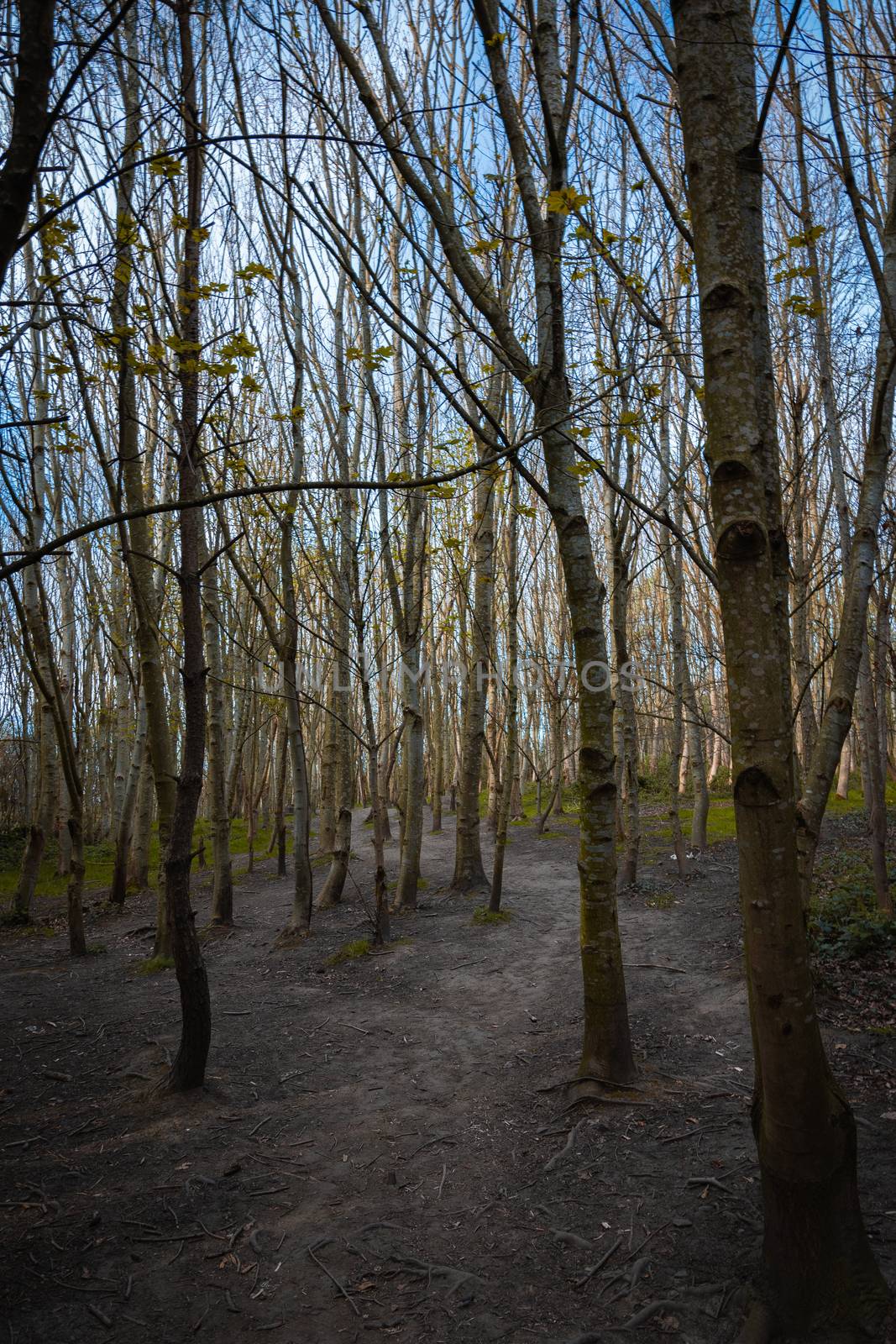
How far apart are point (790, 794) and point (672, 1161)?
83.9 inches

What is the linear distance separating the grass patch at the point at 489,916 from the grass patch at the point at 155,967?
3033mm

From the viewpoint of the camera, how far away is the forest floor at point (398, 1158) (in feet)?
8.16

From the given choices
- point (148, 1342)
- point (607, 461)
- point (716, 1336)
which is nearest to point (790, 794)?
point (716, 1336)

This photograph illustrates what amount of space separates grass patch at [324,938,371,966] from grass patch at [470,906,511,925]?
4.22 ft

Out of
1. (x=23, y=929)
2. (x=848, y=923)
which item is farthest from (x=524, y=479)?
(x=23, y=929)

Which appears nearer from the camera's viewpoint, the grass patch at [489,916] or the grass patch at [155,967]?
the grass patch at [155,967]

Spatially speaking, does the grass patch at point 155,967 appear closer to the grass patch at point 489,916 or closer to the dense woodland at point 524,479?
the dense woodland at point 524,479

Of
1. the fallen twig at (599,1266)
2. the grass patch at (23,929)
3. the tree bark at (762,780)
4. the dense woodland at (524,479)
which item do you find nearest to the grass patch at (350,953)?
the dense woodland at (524,479)

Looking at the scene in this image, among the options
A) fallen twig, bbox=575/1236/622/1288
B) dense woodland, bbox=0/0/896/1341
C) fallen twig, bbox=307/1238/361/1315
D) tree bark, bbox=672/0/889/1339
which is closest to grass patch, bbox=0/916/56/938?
dense woodland, bbox=0/0/896/1341

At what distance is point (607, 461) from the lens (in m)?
8.81

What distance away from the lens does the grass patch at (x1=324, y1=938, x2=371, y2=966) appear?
6.88 metres

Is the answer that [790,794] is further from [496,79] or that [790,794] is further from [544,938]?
[544,938]

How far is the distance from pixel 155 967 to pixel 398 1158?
4.04 meters

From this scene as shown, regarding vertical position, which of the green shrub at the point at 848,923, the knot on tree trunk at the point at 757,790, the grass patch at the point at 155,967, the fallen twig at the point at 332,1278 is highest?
the knot on tree trunk at the point at 757,790
